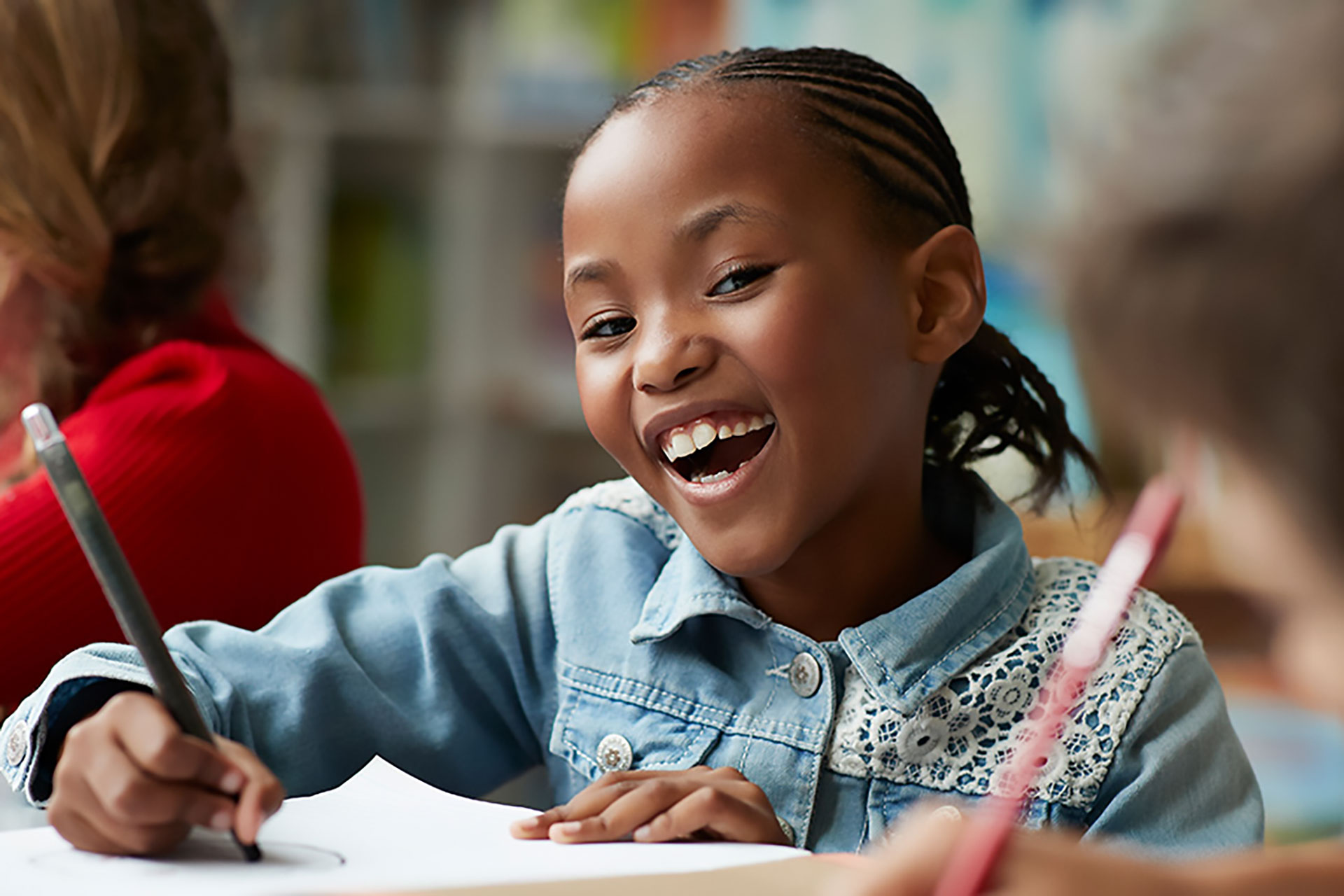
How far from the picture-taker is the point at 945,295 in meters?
0.70

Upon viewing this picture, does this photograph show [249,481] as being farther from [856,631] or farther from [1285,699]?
[1285,699]

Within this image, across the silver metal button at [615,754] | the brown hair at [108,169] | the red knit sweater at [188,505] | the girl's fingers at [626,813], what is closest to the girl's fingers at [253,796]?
the girl's fingers at [626,813]

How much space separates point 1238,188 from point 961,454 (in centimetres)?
49

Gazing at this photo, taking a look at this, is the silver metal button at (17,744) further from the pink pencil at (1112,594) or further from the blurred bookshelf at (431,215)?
the blurred bookshelf at (431,215)

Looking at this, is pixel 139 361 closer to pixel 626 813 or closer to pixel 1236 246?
pixel 626 813

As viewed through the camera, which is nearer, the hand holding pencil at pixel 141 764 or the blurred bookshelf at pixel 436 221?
the hand holding pencil at pixel 141 764

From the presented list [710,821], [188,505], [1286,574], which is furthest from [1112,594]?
[188,505]

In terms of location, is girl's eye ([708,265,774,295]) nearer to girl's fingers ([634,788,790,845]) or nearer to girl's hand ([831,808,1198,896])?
girl's fingers ([634,788,790,845])

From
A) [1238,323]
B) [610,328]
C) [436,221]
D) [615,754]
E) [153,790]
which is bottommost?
[436,221]

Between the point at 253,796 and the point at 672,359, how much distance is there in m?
0.26

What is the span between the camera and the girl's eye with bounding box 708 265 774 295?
64 centimetres

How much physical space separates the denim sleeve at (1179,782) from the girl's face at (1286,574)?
293mm

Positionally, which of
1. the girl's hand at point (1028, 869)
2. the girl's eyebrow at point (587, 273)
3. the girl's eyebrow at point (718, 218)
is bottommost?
the girl's hand at point (1028, 869)

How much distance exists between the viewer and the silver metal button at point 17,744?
60 centimetres
